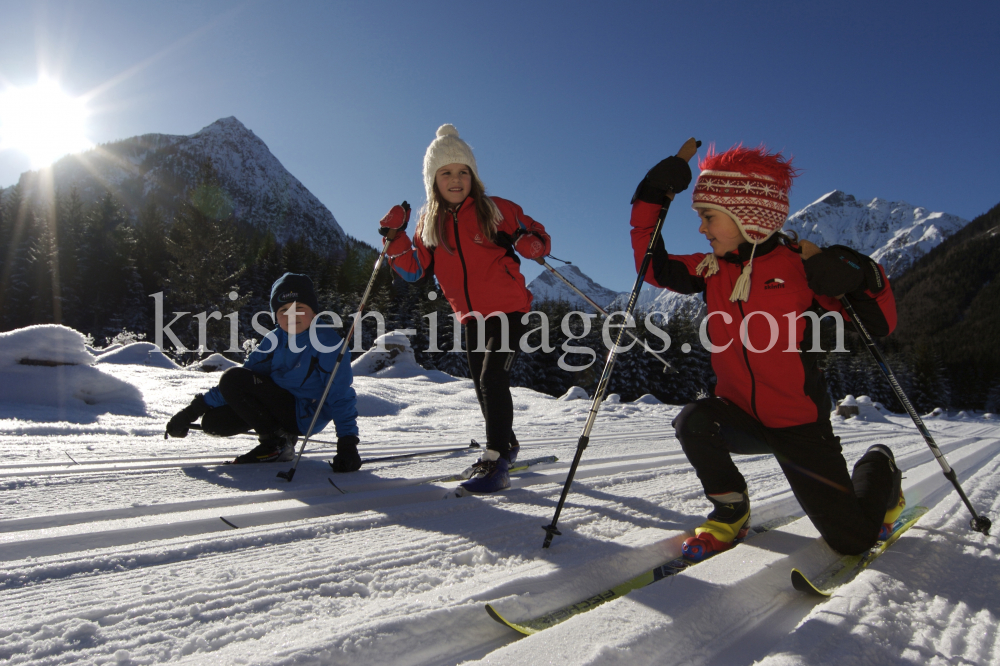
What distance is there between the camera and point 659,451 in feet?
12.5

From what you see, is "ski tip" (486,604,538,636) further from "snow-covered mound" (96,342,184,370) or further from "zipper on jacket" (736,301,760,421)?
"snow-covered mound" (96,342,184,370)

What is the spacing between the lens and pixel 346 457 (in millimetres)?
2684

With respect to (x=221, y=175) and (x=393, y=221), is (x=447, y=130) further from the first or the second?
(x=221, y=175)

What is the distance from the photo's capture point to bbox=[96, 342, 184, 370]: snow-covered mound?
373 inches

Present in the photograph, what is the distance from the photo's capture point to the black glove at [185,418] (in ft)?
9.39

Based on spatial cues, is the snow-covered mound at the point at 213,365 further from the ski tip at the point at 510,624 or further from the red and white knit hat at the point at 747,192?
the ski tip at the point at 510,624

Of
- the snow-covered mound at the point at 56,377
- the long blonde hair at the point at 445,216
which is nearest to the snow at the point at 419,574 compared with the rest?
the long blonde hair at the point at 445,216

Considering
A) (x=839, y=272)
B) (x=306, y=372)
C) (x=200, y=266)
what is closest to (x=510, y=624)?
(x=839, y=272)

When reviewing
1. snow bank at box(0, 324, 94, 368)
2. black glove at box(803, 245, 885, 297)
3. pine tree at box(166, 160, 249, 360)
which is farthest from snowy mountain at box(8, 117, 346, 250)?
black glove at box(803, 245, 885, 297)

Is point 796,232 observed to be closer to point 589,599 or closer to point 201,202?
point 589,599

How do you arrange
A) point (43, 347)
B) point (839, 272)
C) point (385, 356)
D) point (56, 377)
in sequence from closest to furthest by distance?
point (839, 272) < point (56, 377) < point (43, 347) < point (385, 356)

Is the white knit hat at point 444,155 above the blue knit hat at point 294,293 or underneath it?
above

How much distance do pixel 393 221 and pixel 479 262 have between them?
607 millimetres

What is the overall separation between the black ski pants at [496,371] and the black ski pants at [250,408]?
117 cm
